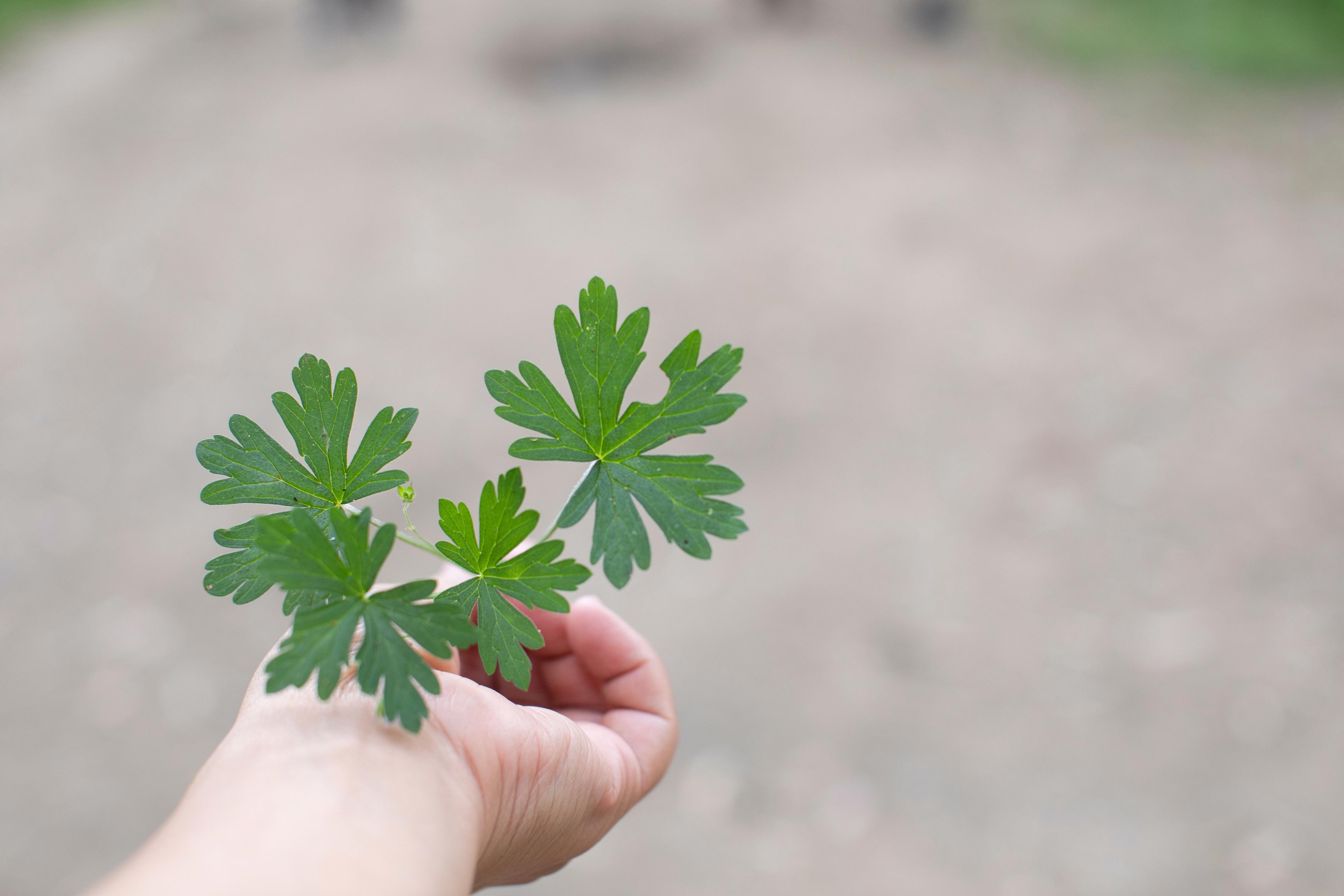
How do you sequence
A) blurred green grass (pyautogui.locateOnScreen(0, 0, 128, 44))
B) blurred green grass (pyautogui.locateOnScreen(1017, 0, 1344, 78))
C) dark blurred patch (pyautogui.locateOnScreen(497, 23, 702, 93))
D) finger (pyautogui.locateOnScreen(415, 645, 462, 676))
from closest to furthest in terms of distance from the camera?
finger (pyautogui.locateOnScreen(415, 645, 462, 676)), blurred green grass (pyautogui.locateOnScreen(1017, 0, 1344, 78)), dark blurred patch (pyautogui.locateOnScreen(497, 23, 702, 93)), blurred green grass (pyautogui.locateOnScreen(0, 0, 128, 44))

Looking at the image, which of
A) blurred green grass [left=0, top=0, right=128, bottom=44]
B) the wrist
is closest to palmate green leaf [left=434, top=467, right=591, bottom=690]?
the wrist

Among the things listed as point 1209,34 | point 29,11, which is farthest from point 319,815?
point 29,11

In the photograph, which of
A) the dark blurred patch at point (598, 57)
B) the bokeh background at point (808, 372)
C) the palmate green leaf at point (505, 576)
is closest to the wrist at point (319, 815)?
the palmate green leaf at point (505, 576)

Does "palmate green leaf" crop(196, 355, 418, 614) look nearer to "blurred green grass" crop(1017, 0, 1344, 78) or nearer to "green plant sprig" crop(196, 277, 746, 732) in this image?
"green plant sprig" crop(196, 277, 746, 732)

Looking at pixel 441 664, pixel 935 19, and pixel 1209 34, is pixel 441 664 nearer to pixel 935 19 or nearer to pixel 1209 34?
pixel 935 19

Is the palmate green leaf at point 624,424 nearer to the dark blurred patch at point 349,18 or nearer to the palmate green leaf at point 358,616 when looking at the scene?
the palmate green leaf at point 358,616

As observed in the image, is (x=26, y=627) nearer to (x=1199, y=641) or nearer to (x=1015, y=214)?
(x=1199, y=641)
